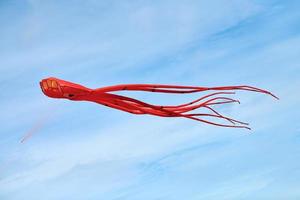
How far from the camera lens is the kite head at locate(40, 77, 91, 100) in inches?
1033

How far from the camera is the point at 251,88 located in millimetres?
26469

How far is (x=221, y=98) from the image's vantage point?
27.2m

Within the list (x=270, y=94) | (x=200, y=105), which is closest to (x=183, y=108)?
(x=200, y=105)

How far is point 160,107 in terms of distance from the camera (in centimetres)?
2642

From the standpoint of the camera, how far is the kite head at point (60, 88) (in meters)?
26.2

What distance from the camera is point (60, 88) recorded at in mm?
26297

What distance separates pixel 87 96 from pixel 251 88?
152 inches

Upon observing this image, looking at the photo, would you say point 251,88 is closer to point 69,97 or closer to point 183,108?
point 183,108

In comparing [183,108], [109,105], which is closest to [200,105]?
[183,108]

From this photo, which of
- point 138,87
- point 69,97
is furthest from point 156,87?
point 69,97

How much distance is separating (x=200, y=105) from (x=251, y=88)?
1307 mm

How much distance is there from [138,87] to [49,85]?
2.08 metres

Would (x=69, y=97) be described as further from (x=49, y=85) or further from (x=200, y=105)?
(x=200, y=105)

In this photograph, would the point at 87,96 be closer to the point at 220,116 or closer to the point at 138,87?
the point at 138,87
